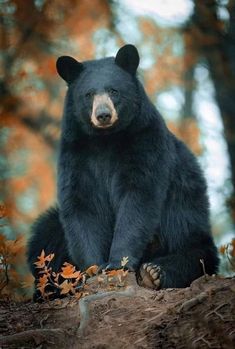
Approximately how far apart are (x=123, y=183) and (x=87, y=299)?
1.68 metres

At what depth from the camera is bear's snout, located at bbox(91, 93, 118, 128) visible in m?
6.40

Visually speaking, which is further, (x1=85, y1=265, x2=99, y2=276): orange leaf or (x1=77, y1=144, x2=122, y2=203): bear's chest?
(x1=77, y1=144, x2=122, y2=203): bear's chest

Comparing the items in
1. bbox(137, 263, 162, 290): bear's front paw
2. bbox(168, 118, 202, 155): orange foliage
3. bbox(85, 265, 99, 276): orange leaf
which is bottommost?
bbox(137, 263, 162, 290): bear's front paw

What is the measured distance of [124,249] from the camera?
245 inches

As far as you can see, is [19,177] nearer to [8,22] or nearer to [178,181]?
[8,22]

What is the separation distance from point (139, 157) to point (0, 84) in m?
6.68

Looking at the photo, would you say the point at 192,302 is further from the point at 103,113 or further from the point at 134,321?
the point at 103,113

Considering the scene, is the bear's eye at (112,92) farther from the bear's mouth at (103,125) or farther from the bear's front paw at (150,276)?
the bear's front paw at (150,276)

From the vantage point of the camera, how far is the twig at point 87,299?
4.71 m

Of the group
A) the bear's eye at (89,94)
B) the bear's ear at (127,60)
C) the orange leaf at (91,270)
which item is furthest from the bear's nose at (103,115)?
the orange leaf at (91,270)

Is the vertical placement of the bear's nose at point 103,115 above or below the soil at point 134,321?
above

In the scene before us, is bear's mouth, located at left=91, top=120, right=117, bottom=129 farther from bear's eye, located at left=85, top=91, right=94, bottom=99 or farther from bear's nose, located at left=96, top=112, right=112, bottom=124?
bear's eye, located at left=85, top=91, right=94, bottom=99

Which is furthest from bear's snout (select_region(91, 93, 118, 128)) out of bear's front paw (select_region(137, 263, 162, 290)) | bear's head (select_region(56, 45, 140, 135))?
bear's front paw (select_region(137, 263, 162, 290))

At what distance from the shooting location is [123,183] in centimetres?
645
